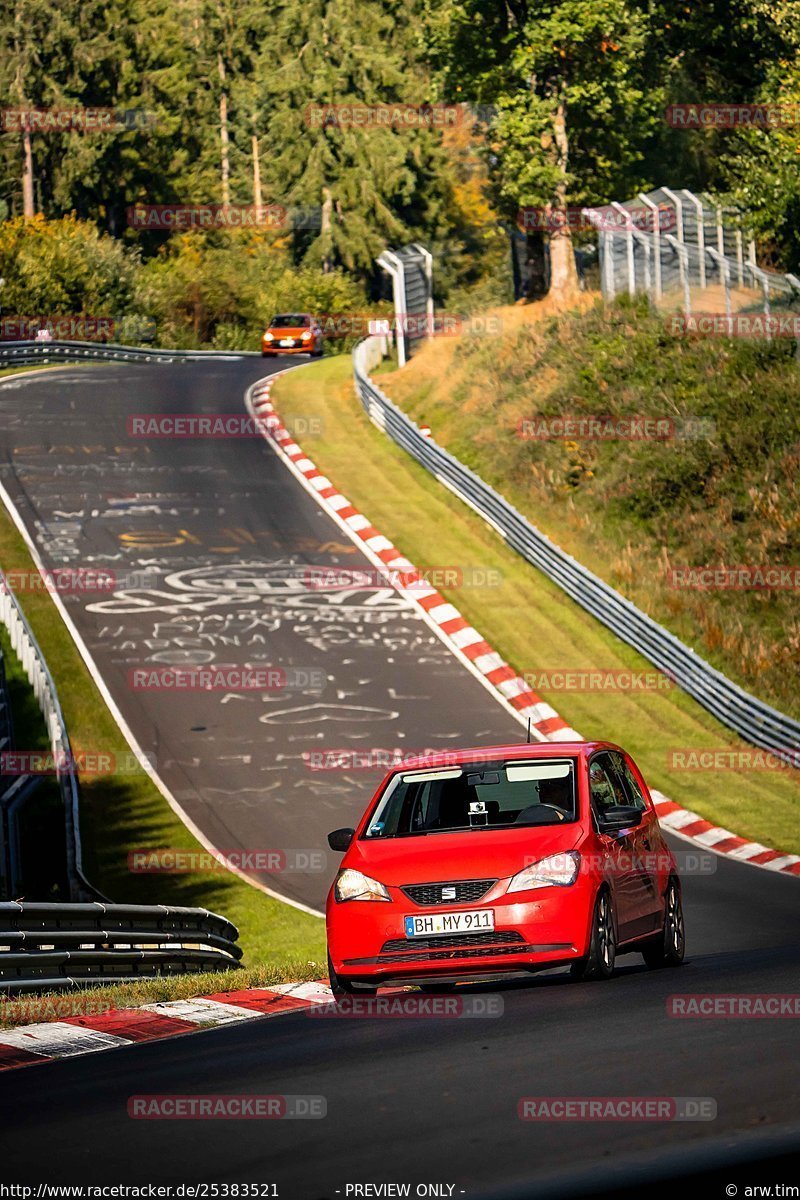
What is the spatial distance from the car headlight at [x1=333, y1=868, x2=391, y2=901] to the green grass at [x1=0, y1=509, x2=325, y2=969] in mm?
Result: 2790

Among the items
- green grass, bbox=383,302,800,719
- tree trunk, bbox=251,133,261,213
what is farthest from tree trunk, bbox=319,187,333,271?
green grass, bbox=383,302,800,719

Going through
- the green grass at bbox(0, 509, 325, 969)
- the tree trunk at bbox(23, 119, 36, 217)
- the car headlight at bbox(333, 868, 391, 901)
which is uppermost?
the tree trunk at bbox(23, 119, 36, 217)

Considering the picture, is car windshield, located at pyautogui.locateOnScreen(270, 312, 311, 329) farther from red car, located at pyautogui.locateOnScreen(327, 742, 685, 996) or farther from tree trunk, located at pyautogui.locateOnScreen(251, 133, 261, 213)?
red car, located at pyautogui.locateOnScreen(327, 742, 685, 996)

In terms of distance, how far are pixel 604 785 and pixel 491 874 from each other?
1.53 m

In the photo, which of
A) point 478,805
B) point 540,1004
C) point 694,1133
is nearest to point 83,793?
point 478,805

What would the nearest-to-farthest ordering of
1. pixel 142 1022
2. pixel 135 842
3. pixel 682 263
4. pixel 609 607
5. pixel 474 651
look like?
1. pixel 142 1022
2. pixel 135 842
3. pixel 474 651
4. pixel 609 607
5. pixel 682 263

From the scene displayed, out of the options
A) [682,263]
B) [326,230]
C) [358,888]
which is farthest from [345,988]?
[326,230]

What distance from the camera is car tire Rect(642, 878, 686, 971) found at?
463 inches

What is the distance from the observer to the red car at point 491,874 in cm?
1009

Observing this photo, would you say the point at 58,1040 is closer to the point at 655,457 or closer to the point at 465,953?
the point at 465,953

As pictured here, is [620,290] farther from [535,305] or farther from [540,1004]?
[540,1004]

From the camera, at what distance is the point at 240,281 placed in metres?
79.9

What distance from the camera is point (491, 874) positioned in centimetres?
1014

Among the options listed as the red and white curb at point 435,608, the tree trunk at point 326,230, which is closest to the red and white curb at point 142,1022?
the red and white curb at point 435,608
